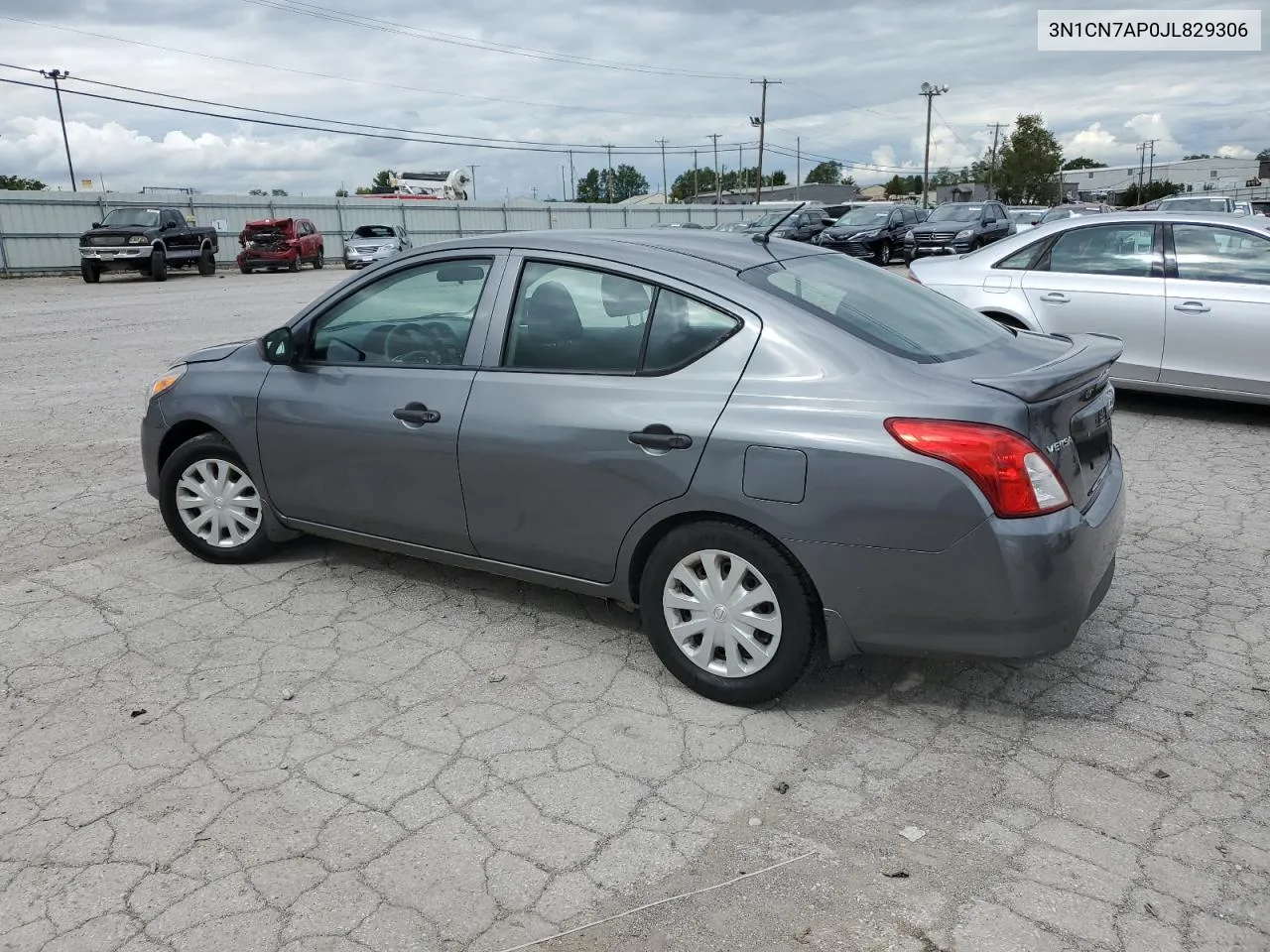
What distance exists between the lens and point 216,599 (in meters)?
4.66

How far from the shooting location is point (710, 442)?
3.44 meters

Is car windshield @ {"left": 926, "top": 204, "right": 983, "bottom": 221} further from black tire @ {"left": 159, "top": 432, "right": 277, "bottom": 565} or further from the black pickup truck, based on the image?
black tire @ {"left": 159, "top": 432, "right": 277, "bottom": 565}

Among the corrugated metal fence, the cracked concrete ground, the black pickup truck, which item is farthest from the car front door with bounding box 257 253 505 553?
the black pickup truck

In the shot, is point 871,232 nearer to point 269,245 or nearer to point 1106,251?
point 269,245

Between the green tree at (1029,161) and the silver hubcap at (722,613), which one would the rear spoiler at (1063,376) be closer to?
the silver hubcap at (722,613)

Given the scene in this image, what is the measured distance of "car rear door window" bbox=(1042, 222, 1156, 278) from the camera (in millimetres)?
7938

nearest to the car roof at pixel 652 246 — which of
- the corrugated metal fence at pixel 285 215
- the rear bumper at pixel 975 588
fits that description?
the rear bumper at pixel 975 588


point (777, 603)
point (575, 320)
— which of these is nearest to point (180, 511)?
point (575, 320)

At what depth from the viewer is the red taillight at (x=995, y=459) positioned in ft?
10.2

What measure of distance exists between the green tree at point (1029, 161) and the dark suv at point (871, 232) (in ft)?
237

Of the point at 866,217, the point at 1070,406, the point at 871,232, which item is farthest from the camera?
the point at 866,217

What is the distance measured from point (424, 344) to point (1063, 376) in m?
2.43

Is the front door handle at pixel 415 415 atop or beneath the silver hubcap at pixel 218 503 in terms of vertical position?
atop

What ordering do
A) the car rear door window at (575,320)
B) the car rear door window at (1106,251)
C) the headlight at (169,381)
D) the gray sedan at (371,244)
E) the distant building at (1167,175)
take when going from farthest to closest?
the distant building at (1167,175) < the gray sedan at (371,244) < the car rear door window at (1106,251) < the headlight at (169,381) < the car rear door window at (575,320)
